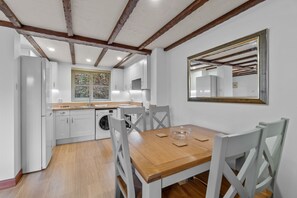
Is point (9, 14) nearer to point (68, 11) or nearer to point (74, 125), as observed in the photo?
point (68, 11)

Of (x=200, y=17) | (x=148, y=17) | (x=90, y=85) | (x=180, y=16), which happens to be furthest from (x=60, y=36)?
(x=90, y=85)

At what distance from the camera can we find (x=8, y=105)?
1.88m

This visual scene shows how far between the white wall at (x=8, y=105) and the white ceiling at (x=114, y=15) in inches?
13.4

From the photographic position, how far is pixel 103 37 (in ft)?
8.13

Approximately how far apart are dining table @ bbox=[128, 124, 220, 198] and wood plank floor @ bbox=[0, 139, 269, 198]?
289 mm

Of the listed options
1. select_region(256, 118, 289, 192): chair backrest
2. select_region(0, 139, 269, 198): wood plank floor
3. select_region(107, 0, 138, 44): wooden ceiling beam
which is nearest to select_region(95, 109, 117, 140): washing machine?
select_region(0, 139, 269, 198): wood plank floor

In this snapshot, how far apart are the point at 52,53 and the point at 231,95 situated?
13.1 feet

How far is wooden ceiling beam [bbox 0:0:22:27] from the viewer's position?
1549 millimetres

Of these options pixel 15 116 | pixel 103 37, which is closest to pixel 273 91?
pixel 103 37

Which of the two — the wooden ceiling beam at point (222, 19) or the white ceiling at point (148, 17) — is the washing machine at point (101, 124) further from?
the wooden ceiling beam at point (222, 19)

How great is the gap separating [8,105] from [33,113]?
37cm

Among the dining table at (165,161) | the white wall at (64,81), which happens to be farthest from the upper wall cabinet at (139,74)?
the dining table at (165,161)

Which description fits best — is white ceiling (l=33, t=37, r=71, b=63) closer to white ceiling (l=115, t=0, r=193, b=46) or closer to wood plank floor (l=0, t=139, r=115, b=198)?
white ceiling (l=115, t=0, r=193, b=46)

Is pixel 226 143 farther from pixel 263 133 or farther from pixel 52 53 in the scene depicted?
pixel 52 53
